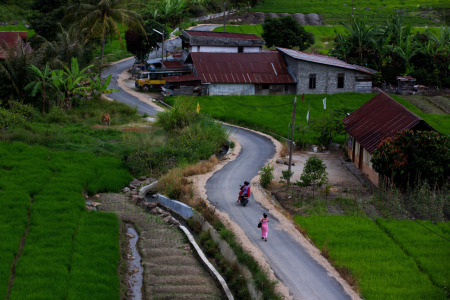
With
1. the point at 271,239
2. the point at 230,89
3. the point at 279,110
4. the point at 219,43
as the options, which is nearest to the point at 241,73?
the point at 230,89

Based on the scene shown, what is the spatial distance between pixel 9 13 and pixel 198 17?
29129 millimetres

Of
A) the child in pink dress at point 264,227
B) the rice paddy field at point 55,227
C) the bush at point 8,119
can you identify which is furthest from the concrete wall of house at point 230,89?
the child in pink dress at point 264,227

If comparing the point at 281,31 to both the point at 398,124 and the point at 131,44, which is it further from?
the point at 398,124

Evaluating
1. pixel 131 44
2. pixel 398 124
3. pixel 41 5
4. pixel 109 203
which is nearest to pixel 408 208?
pixel 398 124

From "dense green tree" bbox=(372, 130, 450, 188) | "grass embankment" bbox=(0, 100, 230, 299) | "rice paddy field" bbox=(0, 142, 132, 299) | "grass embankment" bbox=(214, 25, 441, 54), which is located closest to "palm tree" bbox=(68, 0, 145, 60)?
"grass embankment" bbox=(0, 100, 230, 299)

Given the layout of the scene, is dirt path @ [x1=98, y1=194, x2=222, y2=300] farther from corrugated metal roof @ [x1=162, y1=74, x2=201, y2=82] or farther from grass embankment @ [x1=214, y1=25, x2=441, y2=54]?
grass embankment @ [x1=214, y1=25, x2=441, y2=54]

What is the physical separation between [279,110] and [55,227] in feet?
94.1

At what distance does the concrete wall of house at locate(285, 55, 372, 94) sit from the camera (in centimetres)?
5553

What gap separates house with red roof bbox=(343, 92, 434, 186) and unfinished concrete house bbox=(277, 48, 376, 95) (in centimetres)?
1537

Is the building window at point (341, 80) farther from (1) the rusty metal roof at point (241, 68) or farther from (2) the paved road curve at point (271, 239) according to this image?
(2) the paved road curve at point (271, 239)

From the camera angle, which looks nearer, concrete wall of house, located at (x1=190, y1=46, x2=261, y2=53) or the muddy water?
the muddy water

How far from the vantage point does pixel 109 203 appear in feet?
101

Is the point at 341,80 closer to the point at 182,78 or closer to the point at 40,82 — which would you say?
the point at 182,78

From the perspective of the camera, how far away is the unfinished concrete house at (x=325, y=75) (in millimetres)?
55469
